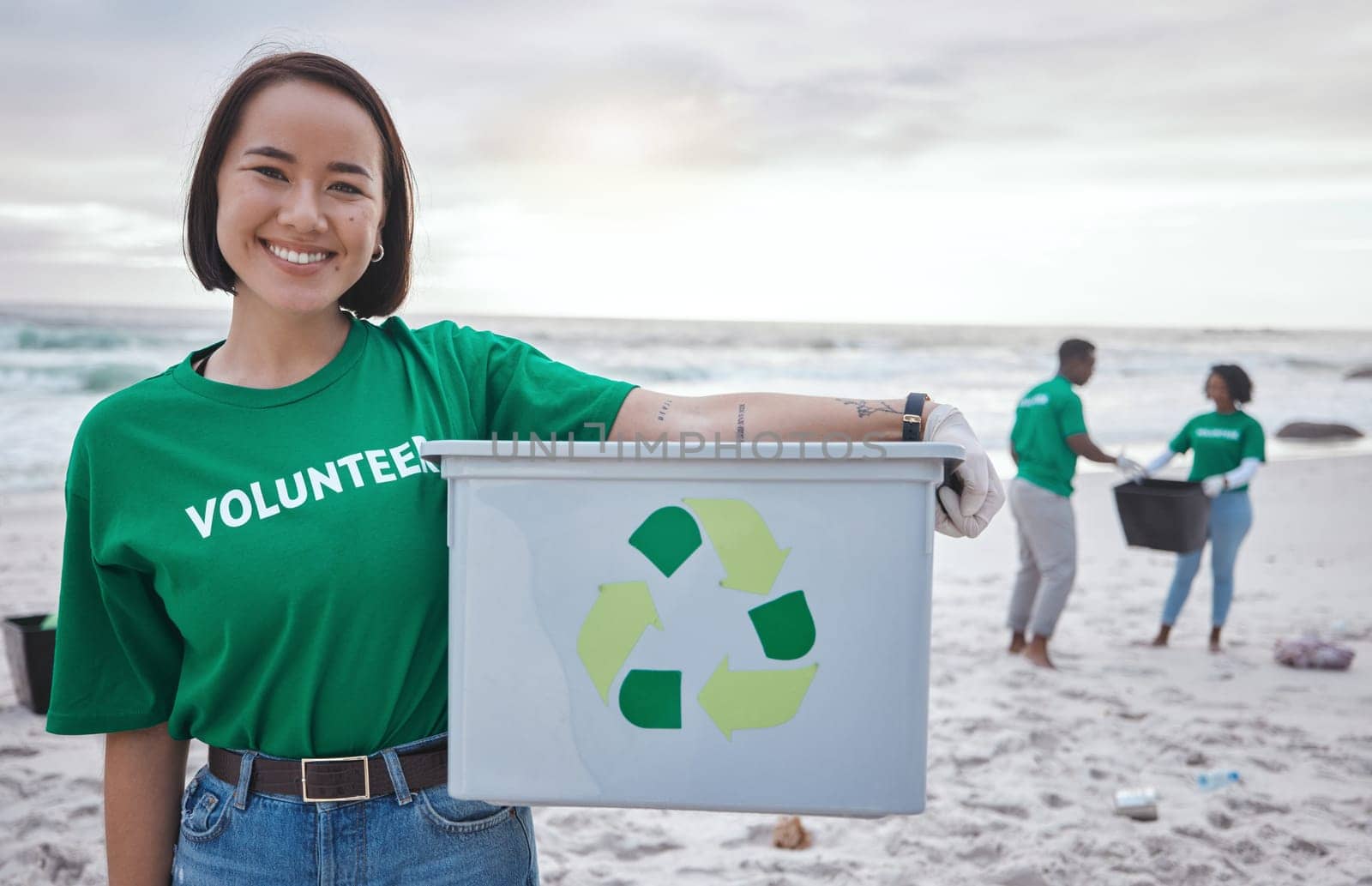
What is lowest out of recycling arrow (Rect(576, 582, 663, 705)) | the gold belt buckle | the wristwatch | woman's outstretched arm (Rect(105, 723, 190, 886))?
woman's outstretched arm (Rect(105, 723, 190, 886))

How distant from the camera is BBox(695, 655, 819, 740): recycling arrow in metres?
1.15

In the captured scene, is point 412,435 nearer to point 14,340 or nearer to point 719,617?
point 719,617

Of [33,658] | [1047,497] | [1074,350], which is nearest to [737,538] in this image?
[33,658]

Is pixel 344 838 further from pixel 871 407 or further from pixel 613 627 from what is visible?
pixel 871 407

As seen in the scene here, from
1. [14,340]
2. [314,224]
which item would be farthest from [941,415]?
[14,340]

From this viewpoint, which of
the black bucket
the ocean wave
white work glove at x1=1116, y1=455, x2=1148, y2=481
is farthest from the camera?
the ocean wave

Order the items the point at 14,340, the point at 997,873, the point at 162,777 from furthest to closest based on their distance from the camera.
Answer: the point at 14,340 < the point at 997,873 < the point at 162,777

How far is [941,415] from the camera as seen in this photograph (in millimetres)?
1237

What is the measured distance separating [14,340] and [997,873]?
19.1m

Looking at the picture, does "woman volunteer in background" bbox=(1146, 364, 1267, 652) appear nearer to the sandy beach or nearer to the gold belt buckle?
the sandy beach

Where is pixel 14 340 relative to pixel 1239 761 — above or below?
above

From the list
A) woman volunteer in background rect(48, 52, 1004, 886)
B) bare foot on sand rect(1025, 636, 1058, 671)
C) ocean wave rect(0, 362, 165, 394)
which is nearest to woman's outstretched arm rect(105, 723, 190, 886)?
woman volunteer in background rect(48, 52, 1004, 886)

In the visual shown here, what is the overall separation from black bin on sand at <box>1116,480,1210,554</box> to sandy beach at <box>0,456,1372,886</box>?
0.57 meters

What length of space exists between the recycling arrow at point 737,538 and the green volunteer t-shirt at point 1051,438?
14.4ft
